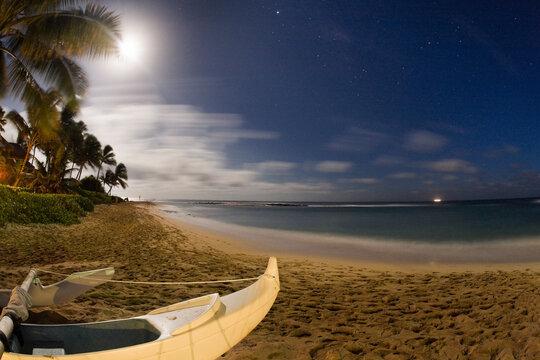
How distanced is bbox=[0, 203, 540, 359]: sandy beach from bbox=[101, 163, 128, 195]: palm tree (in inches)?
1699

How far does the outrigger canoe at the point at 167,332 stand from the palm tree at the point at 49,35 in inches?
344

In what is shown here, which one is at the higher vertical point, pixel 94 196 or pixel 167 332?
pixel 167 332

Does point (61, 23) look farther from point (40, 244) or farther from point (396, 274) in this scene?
point (396, 274)

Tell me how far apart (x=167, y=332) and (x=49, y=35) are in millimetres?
10086

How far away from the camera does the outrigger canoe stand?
1.86 metres

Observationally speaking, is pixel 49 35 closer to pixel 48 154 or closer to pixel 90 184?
pixel 48 154

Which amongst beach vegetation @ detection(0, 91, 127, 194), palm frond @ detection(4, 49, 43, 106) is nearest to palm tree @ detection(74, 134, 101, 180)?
beach vegetation @ detection(0, 91, 127, 194)

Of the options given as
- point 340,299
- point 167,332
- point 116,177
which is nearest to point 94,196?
point 116,177

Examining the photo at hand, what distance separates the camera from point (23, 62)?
365 inches

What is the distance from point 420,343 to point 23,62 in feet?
44.5

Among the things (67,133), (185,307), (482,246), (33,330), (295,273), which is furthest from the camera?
(67,133)

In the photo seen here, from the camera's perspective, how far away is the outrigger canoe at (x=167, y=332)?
1.86 metres

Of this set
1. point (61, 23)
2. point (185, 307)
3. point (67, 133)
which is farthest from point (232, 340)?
point (67, 133)

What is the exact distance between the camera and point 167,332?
1970 mm
